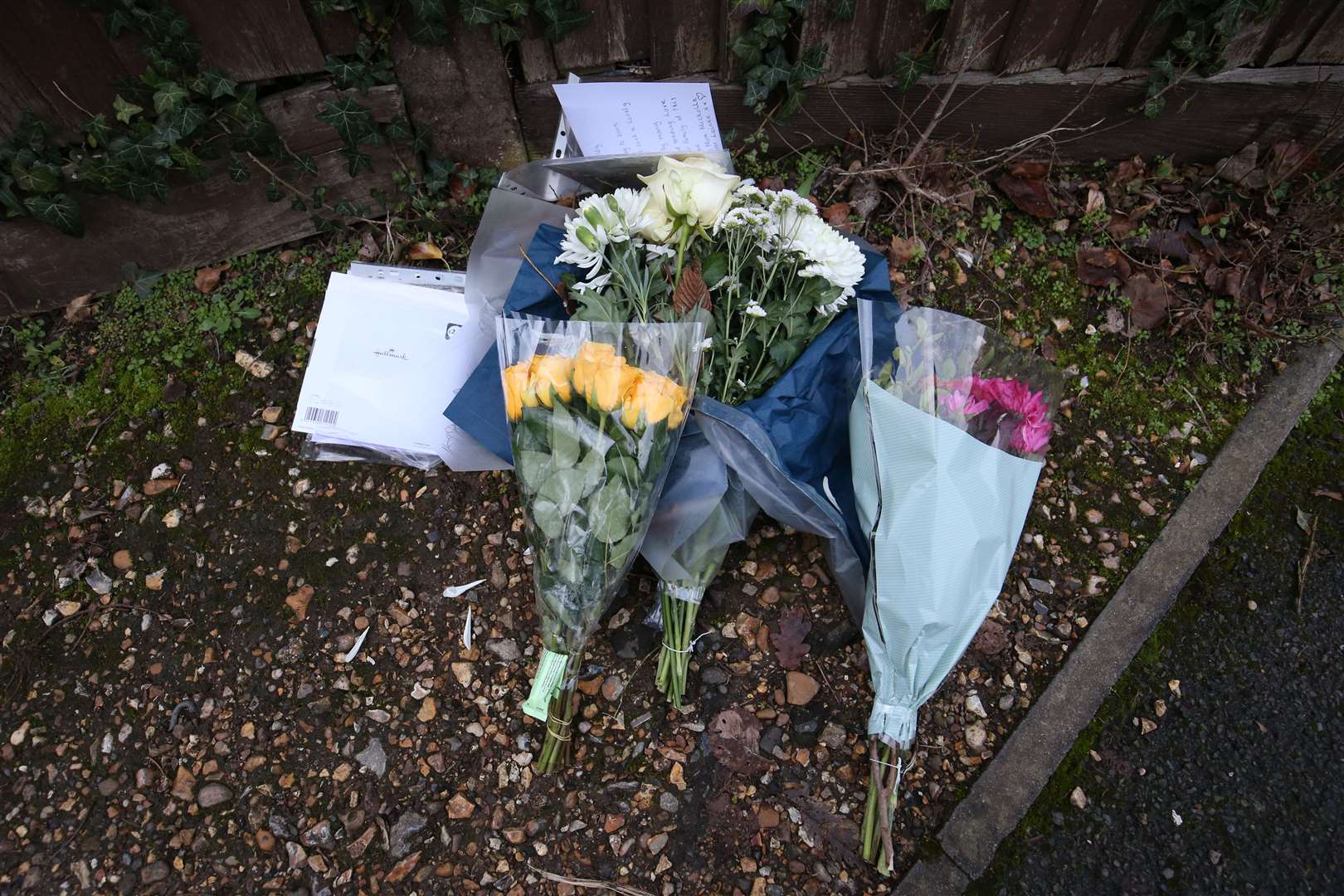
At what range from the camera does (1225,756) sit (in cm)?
170

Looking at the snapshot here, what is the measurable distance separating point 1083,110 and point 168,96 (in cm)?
250

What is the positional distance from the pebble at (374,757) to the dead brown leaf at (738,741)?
0.75 metres

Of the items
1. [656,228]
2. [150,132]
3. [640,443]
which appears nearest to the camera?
[640,443]

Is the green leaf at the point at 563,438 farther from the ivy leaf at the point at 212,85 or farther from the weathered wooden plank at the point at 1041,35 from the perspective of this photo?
the weathered wooden plank at the point at 1041,35

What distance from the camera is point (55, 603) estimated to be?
184cm

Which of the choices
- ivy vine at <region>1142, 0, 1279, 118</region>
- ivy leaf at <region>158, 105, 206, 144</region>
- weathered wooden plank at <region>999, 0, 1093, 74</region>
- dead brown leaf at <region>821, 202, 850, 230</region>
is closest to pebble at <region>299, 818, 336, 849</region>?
ivy leaf at <region>158, 105, 206, 144</region>

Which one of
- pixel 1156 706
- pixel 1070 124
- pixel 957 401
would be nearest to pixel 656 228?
pixel 957 401

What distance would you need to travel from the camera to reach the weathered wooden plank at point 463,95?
6.38 feet

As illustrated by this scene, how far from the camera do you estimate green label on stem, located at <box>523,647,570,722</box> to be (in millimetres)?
1534

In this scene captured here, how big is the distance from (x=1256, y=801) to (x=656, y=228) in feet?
6.14

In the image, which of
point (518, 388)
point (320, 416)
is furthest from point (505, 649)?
point (320, 416)

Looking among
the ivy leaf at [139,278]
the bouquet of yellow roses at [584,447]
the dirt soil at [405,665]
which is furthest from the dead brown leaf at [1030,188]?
the ivy leaf at [139,278]

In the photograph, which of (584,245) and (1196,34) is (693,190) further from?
(1196,34)

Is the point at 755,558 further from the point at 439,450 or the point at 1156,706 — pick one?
the point at 1156,706
